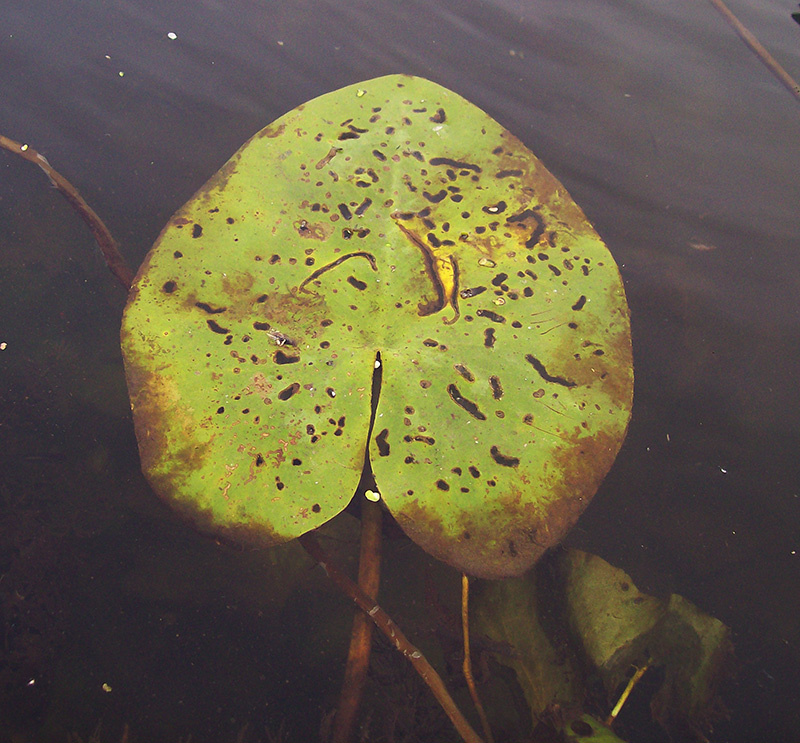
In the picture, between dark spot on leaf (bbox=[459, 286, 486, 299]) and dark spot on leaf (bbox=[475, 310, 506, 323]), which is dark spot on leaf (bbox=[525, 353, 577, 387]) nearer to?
dark spot on leaf (bbox=[475, 310, 506, 323])

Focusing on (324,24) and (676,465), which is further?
(324,24)

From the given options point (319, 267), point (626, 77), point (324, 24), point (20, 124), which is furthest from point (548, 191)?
point (20, 124)

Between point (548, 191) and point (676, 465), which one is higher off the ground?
point (548, 191)

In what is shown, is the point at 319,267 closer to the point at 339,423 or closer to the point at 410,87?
the point at 339,423

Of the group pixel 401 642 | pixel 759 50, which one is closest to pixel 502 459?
pixel 401 642

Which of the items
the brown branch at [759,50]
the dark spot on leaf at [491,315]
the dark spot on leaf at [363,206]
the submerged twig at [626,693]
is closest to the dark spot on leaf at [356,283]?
the dark spot on leaf at [363,206]

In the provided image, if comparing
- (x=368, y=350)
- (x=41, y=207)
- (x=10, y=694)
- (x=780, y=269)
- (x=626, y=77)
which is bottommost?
(x=10, y=694)

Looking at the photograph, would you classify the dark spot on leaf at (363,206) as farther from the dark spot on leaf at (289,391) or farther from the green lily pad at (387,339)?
the dark spot on leaf at (289,391)
